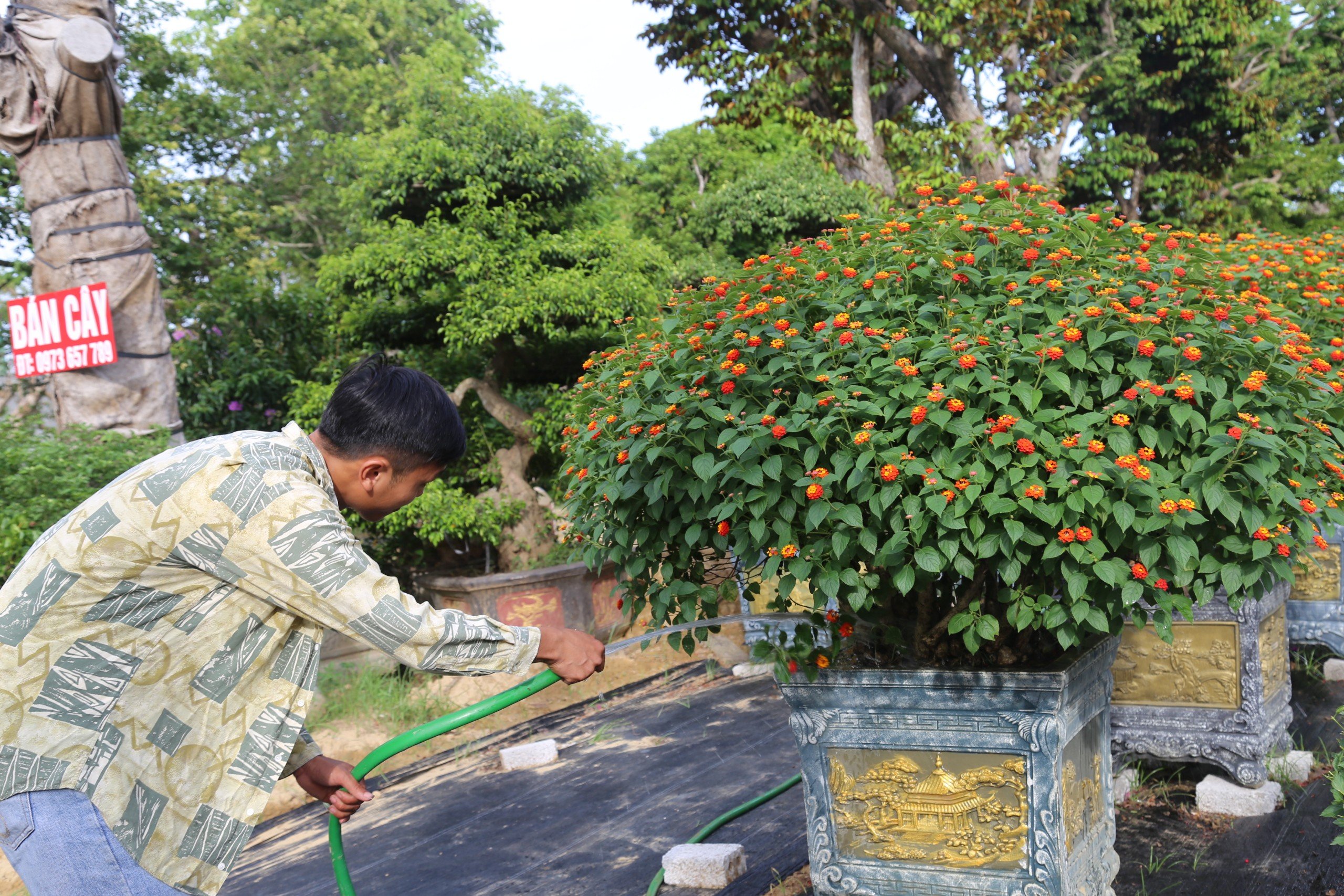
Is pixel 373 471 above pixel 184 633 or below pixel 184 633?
above

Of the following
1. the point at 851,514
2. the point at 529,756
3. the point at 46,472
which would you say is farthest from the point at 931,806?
the point at 46,472

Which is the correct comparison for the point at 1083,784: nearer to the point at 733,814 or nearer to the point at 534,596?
the point at 733,814

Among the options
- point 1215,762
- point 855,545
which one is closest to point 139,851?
point 855,545

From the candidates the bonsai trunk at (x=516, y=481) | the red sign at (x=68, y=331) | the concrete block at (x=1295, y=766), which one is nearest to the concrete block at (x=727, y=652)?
the bonsai trunk at (x=516, y=481)

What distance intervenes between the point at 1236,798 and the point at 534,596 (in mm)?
4438

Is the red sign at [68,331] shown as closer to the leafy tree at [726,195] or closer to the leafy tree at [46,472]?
the leafy tree at [46,472]

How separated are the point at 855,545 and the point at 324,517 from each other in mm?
1160

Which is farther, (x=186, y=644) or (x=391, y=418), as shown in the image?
(x=391, y=418)

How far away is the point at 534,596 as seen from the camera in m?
6.75

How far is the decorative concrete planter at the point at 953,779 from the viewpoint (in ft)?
7.61

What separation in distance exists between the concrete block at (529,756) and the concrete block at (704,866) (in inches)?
66.2

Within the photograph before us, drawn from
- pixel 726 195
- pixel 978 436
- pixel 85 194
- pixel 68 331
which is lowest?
pixel 978 436

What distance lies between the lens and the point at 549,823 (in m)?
4.10

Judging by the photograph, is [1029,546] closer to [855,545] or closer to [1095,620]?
[1095,620]
